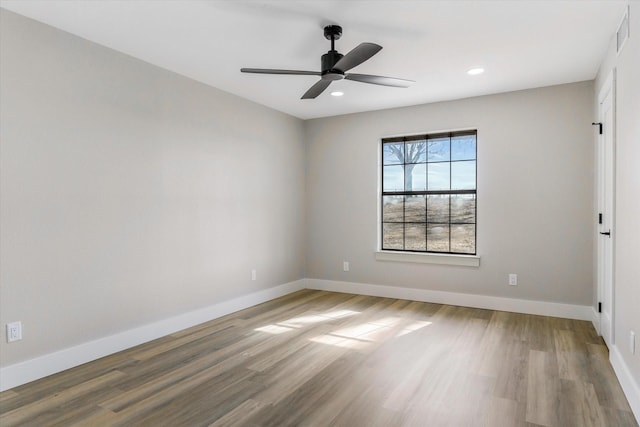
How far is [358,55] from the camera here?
2.50 metres

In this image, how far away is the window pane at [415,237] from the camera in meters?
4.97

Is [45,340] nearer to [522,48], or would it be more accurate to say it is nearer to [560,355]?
[560,355]

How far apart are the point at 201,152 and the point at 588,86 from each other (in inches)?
161

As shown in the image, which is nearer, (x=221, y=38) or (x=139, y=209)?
(x=221, y=38)

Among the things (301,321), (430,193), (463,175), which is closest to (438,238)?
(430,193)

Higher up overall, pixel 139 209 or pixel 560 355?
pixel 139 209

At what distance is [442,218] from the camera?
485 centimetres

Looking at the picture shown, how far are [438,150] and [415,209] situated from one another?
81cm

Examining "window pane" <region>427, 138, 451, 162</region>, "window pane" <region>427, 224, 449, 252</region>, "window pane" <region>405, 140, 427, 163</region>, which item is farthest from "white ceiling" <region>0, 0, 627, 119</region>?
"window pane" <region>427, 224, 449, 252</region>

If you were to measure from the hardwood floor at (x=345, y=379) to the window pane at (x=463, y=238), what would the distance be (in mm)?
1025

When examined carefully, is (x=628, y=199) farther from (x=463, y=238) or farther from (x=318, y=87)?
(x=463, y=238)

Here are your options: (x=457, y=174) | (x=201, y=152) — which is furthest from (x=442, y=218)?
(x=201, y=152)

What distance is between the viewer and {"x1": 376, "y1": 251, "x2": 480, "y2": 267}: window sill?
4562 mm

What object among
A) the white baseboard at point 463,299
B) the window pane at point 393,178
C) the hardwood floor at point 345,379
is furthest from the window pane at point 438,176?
the hardwood floor at point 345,379
